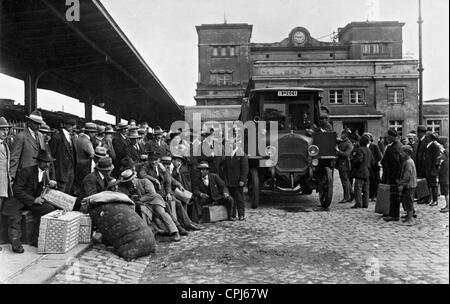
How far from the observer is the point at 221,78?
1560 inches

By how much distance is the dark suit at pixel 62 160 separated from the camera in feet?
22.2

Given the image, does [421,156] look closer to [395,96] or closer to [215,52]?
[395,96]

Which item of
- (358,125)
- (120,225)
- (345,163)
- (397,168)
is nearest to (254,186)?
(345,163)

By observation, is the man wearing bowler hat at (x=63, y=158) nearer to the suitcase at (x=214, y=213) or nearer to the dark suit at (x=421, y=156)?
the suitcase at (x=214, y=213)

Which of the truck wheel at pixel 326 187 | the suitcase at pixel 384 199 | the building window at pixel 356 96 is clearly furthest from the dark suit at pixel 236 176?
the building window at pixel 356 96

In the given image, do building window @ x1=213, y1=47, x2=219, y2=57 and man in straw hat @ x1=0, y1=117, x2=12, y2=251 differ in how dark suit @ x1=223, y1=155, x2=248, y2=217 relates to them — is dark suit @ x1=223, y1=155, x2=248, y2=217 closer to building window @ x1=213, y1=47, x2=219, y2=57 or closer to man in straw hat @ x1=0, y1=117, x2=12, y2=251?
man in straw hat @ x1=0, y1=117, x2=12, y2=251

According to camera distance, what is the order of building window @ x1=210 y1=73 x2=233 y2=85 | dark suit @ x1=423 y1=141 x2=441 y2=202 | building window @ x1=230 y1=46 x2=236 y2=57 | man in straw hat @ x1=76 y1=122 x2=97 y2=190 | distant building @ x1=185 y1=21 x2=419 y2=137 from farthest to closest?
building window @ x1=210 y1=73 x2=233 y2=85 → building window @ x1=230 y1=46 x2=236 y2=57 → distant building @ x1=185 y1=21 x2=419 y2=137 → dark suit @ x1=423 y1=141 x2=441 y2=202 → man in straw hat @ x1=76 y1=122 x2=97 y2=190

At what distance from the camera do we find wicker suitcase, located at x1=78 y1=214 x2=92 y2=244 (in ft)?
19.4

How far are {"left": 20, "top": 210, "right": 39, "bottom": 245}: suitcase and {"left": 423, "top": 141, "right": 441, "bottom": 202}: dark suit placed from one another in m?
8.23

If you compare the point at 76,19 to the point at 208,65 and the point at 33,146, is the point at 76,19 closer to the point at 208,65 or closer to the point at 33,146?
the point at 33,146

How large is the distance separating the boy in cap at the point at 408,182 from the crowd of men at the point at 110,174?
9.95 feet

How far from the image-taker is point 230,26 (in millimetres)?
40031

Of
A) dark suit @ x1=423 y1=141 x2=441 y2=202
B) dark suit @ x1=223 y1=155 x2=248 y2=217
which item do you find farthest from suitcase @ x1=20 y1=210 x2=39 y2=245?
dark suit @ x1=423 y1=141 x2=441 y2=202

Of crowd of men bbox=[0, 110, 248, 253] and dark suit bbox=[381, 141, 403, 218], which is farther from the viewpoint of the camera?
dark suit bbox=[381, 141, 403, 218]
